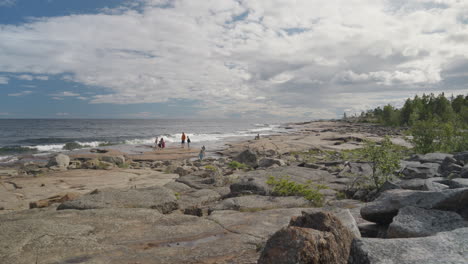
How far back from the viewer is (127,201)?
6910mm

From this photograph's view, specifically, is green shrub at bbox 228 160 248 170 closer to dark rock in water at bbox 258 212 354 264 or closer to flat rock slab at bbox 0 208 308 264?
flat rock slab at bbox 0 208 308 264

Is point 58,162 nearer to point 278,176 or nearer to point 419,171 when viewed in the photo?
point 278,176

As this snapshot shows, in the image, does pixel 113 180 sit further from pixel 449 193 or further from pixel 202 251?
pixel 449 193

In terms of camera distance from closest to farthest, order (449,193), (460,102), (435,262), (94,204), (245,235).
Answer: (435,262) < (449,193) < (245,235) < (94,204) < (460,102)

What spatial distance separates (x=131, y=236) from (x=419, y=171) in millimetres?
9797

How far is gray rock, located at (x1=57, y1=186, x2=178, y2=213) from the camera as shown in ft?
21.0

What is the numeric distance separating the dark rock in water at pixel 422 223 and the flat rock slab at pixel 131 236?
2082mm

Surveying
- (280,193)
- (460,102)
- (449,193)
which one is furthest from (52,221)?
(460,102)

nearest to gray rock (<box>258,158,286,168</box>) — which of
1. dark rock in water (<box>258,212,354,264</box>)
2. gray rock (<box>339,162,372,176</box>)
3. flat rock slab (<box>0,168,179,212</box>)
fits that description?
gray rock (<box>339,162,372,176</box>)

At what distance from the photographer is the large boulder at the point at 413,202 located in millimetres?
4289

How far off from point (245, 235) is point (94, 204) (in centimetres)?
381

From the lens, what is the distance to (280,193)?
26.6ft

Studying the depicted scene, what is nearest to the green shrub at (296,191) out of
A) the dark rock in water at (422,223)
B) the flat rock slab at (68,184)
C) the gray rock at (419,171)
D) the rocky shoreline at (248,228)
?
the rocky shoreline at (248,228)

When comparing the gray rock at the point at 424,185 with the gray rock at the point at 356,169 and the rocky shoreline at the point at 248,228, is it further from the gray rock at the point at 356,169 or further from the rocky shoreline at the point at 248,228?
the gray rock at the point at 356,169
